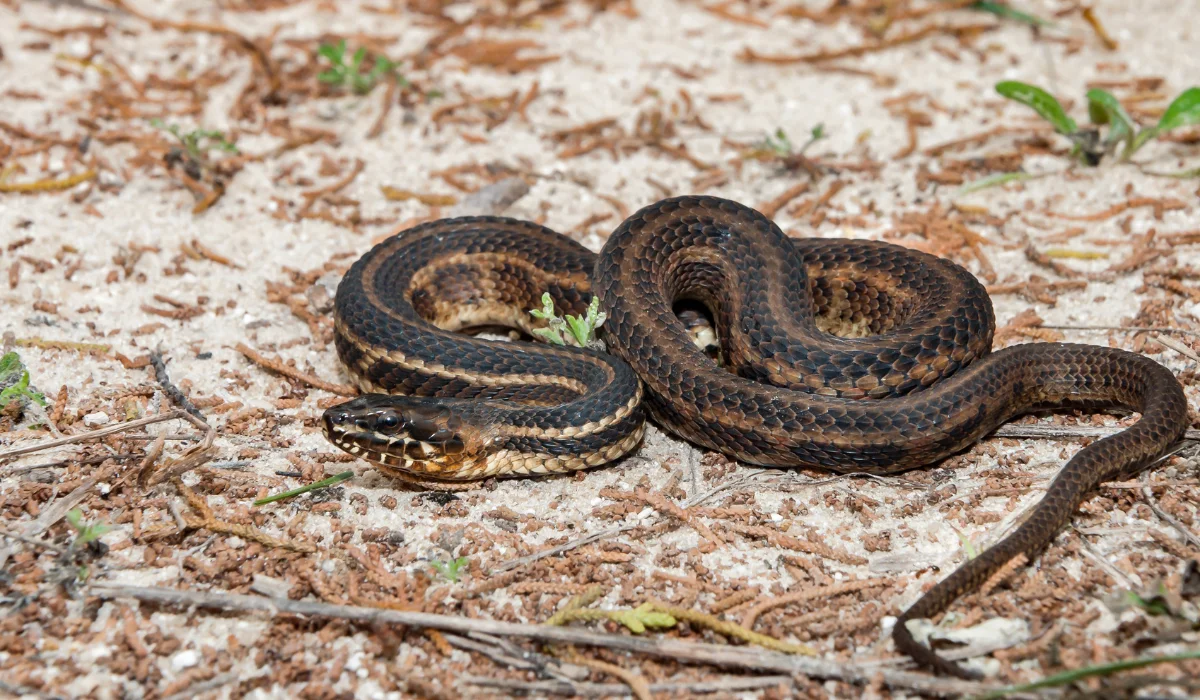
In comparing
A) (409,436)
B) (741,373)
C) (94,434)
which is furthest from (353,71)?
(741,373)

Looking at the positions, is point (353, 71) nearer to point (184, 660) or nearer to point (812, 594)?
point (184, 660)

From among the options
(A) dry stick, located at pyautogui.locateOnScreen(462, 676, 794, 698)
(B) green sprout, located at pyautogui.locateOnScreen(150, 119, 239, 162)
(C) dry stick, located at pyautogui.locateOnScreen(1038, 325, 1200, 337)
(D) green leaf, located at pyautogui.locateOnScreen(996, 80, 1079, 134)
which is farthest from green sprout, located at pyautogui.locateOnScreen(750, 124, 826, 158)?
(A) dry stick, located at pyautogui.locateOnScreen(462, 676, 794, 698)

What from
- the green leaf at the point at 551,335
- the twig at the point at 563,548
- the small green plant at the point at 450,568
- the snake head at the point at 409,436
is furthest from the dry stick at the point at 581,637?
the green leaf at the point at 551,335

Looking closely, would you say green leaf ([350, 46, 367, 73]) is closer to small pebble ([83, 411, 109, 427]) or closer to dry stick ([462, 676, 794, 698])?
small pebble ([83, 411, 109, 427])

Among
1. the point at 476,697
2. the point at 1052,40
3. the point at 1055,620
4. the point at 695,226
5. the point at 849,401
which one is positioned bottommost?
the point at 476,697

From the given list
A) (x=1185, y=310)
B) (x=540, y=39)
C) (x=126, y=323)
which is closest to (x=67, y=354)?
(x=126, y=323)

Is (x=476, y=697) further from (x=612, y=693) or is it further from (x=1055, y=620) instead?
(x=1055, y=620)
